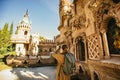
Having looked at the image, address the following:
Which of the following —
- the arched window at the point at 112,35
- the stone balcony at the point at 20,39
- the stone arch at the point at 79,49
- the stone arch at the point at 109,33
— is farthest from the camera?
the stone balcony at the point at 20,39

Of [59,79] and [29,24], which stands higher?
[29,24]

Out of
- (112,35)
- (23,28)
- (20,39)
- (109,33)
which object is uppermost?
(23,28)

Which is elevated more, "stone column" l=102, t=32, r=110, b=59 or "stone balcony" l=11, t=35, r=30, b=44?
"stone balcony" l=11, t=35, r=30, b=44

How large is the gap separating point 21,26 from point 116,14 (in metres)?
39.6

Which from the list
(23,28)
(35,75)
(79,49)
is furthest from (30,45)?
(79,49)

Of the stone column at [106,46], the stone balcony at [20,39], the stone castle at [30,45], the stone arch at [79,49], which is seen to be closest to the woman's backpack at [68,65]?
the stone column at [106,46]

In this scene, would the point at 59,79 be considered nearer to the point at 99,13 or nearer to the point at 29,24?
the point at 99,13

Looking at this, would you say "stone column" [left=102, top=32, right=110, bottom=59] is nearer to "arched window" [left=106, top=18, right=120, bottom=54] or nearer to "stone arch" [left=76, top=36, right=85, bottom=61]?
"arched window" [left=106, top=18, right=120, bottom=54]

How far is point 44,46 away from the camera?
111 feet

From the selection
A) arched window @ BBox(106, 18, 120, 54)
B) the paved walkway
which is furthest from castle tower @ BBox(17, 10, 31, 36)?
arched window @ BBox(106, 18, 120, 54)

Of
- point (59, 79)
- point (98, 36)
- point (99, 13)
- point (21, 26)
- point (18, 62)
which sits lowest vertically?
point (18, 62)

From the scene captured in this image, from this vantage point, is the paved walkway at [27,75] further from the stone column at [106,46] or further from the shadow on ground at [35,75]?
the stone column at [106,46]

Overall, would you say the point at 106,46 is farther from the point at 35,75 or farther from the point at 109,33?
the point at 35,75

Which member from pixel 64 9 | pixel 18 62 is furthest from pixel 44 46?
pixel 64 9
